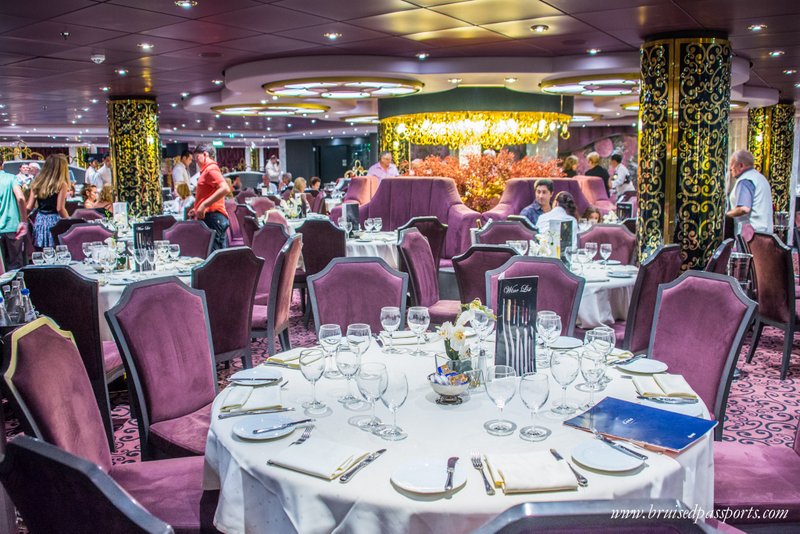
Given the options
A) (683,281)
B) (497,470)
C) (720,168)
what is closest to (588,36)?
(720,168)

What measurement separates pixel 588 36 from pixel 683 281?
5143mm

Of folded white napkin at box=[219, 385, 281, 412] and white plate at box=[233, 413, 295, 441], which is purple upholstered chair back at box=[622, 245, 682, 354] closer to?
folded white napkin at box=[219, 385, 281, 412]

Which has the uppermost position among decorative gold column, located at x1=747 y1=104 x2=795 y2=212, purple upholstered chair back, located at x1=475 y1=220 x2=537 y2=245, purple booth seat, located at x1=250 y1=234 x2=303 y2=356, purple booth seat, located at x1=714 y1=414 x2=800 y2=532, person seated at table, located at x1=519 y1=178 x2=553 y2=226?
decorative gold column, located at x1=747 y1=104 x2=795 y2=212

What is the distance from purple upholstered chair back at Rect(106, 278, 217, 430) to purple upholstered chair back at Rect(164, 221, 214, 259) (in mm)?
3144

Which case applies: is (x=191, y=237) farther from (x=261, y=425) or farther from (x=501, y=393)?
(x=501, y=393)

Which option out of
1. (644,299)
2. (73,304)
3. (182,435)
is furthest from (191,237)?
(644,299)

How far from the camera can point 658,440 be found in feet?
5.95

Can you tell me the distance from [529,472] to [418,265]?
3270 mm

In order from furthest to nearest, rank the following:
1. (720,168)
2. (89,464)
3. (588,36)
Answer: (588,36) → (720,168) → (89,464)

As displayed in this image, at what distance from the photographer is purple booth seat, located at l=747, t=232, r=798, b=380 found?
4785mm

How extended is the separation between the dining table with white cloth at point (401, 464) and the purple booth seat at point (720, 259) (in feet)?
8.59

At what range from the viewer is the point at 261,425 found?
1.96 metres

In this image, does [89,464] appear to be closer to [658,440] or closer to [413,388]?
[413,388]

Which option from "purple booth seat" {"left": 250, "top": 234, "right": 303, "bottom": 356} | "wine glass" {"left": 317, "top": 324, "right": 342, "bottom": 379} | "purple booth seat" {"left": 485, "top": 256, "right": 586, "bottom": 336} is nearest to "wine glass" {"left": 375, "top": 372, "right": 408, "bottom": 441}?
"wine glass" {"left": 317, "top": 324, "right": 342, "bottom": 379}
